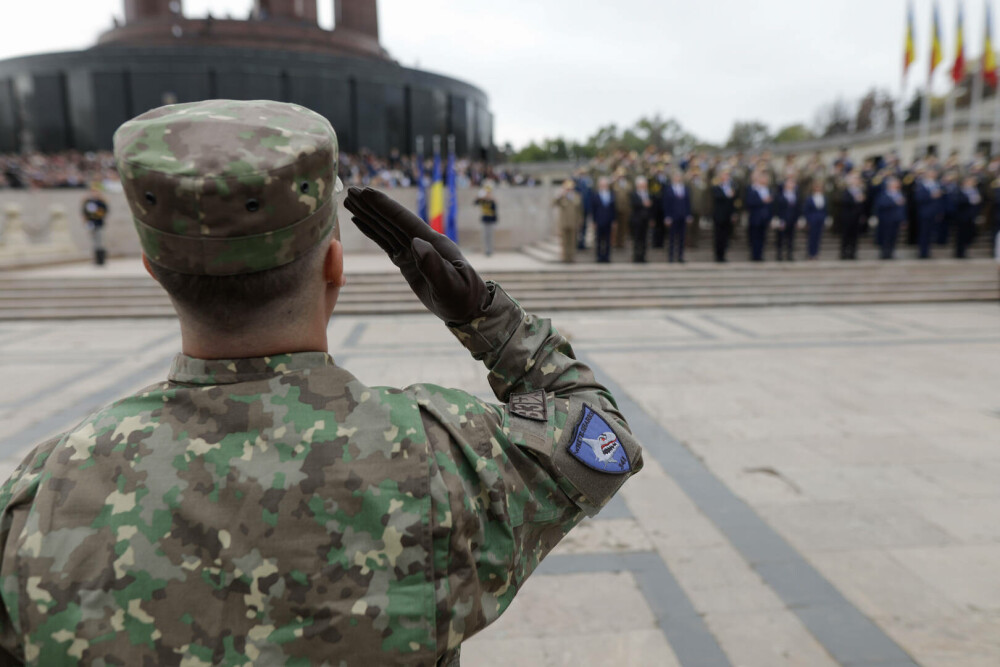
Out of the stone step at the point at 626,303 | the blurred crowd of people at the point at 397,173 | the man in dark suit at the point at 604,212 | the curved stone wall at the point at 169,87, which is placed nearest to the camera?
the stone step at the point at 626,303

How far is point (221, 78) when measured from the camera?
2727cm

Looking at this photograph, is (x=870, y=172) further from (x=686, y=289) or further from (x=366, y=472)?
(x=366, y=472)

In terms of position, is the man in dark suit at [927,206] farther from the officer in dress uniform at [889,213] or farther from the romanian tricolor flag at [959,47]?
the romanian tricolor flag at [959,47]

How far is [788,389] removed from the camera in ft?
20.1

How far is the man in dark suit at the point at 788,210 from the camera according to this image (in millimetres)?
13484

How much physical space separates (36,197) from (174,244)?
21368 millimetres

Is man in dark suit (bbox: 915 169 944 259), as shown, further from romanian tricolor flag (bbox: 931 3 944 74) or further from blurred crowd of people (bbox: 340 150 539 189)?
blurred crowd of people (bbox: 340 150 539 189)

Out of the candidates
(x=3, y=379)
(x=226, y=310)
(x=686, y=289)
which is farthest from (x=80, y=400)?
(x=686, y=289)

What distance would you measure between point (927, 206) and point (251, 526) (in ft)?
53.6

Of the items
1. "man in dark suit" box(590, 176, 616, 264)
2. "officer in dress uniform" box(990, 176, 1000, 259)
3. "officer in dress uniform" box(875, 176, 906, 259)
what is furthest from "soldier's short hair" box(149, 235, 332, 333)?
"officer in dress uniform" box(990, 176, 1000, 259)

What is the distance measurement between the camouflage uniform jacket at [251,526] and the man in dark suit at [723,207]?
13.2 meters

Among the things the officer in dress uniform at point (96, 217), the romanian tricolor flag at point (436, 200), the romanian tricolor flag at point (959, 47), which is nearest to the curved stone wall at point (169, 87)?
the romanian tricolor flag at point (436, 200)

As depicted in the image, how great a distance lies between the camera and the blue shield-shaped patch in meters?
1.06

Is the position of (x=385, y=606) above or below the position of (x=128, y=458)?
below
